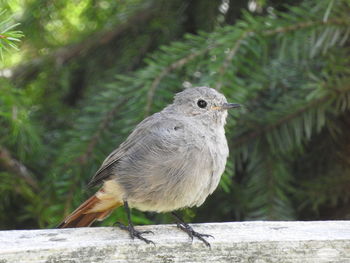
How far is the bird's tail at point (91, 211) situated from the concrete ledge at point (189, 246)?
0.51 meters

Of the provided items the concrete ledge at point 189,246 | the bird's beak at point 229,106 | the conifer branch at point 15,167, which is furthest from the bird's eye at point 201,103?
the concrete ledge at point 189,246

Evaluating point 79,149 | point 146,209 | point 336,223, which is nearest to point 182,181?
point 146,209

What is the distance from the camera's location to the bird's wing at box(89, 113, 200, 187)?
8.80ft

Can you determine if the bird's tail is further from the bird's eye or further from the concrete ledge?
the bird's eye

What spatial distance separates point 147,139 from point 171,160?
0.73 feet

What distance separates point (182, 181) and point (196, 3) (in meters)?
1.14

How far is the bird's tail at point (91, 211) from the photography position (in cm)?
254

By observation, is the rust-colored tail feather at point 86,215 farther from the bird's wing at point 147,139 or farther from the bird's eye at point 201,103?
the bird's eye at point 201,103

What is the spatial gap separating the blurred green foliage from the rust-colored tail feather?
56 millimetres

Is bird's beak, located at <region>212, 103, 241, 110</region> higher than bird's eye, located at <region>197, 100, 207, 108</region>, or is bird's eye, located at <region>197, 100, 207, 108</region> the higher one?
bird's beak, located at <region>212, 103, 241, 110</region>

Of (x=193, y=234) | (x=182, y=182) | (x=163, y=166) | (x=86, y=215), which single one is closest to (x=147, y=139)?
(x=163, y=166)

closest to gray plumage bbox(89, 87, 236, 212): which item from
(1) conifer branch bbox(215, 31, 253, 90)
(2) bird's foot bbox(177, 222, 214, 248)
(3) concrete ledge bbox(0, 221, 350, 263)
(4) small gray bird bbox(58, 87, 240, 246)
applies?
(4) small gray bird bbox(58, 87, 240, 246)

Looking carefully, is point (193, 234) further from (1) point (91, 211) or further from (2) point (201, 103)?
(2) point (201, 103)

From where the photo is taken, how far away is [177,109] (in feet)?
9.84
